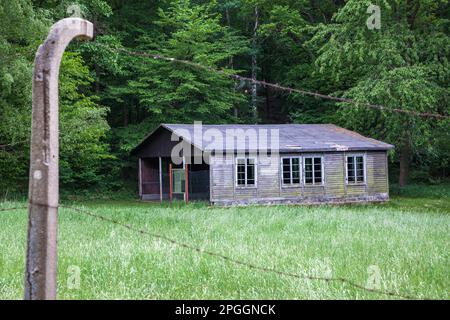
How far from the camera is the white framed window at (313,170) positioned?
2908 cm

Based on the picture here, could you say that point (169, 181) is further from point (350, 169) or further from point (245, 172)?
point (350, 169)

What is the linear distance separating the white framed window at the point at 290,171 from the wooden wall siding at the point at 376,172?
438 cm

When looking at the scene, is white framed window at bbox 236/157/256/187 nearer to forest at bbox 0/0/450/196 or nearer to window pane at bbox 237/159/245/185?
window pane at bbox 237/159/245/185

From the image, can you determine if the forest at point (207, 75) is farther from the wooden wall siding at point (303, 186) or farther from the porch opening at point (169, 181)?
the wooden wall siding at point (303, 186)

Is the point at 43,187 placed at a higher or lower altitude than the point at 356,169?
lower

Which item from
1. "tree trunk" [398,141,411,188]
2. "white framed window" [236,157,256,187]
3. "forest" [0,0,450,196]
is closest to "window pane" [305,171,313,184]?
"white framed window" [236,157,256,187]

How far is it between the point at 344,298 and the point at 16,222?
1037 centimetres

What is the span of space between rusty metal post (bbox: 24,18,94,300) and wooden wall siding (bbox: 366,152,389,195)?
2778 cm

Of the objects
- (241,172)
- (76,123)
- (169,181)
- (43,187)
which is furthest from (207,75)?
(43,187)

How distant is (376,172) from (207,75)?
12263 mm

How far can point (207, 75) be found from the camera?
117ft

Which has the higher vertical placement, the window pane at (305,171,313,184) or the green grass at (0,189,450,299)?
the window pane at (305,171,313,184)

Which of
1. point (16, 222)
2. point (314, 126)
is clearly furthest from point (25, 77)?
point (314, 126)

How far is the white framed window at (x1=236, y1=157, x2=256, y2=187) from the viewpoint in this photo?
27.6 meters
